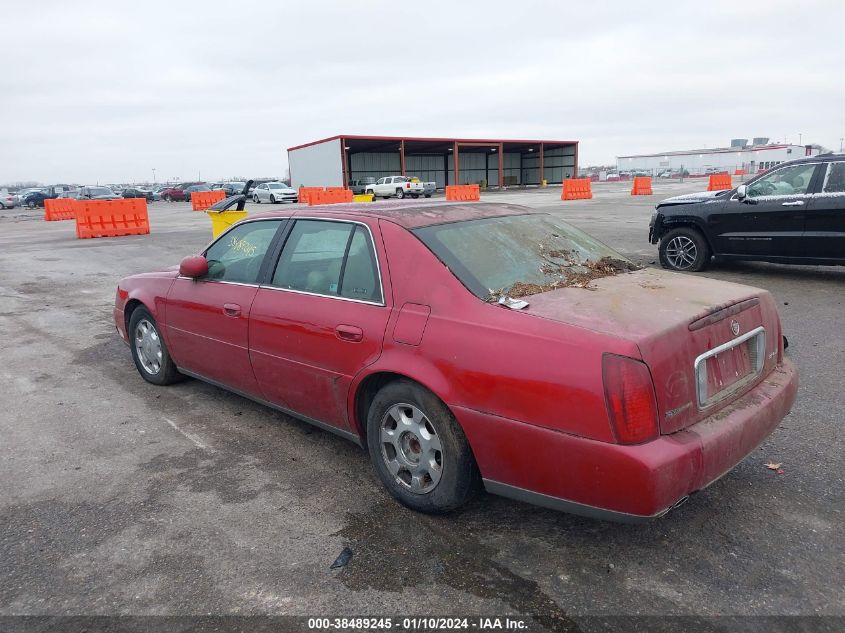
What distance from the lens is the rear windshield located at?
123 inches

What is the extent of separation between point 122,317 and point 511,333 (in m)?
4.10

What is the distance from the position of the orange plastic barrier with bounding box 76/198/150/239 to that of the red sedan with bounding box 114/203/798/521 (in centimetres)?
1775

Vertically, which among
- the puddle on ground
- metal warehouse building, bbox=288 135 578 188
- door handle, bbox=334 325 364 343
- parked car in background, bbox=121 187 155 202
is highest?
metal warehouse building, bbox=288 135 578 188

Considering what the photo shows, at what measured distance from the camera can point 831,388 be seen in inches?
183

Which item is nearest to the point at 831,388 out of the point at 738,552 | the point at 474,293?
the point at 738,552

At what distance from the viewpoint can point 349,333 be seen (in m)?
3.31

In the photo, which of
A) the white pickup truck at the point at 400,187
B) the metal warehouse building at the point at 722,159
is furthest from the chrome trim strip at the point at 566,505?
the metal warehouse building at the point at 722,159

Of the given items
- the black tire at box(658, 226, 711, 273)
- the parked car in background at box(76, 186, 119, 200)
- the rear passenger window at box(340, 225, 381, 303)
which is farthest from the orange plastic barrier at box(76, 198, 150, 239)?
the parked car in background at box(76, 186, 119, 200)

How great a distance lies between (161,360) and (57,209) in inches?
1247

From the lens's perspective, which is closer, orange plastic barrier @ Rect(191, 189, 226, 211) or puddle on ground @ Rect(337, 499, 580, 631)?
puddle on ground @ Rect(337, 499, 580, 631)

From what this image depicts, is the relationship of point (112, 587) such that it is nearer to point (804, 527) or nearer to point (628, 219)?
point (804, 527)

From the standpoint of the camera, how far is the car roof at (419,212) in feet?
11.4

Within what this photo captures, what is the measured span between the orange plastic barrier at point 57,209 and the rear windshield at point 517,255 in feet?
107

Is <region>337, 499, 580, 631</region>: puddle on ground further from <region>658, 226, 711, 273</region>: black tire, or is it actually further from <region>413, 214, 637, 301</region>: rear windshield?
<region>658, 226, 711, 273</region>: black tire
